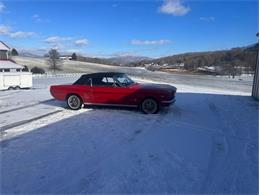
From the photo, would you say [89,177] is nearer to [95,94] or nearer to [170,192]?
[170,192]

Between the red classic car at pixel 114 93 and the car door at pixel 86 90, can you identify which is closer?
the red classic car at pixel 114 93

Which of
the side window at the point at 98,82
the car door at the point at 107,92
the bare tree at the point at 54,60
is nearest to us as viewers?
the car door at the point at 107,92

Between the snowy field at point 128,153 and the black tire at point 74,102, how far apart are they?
3.33 ft

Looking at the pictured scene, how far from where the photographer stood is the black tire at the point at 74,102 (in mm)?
9953

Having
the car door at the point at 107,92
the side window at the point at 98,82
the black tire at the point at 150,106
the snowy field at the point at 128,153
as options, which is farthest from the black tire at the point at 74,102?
the black tire at the point at 150,106

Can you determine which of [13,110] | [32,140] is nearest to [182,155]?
[32,140]

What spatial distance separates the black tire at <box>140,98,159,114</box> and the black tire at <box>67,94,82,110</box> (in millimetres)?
2313

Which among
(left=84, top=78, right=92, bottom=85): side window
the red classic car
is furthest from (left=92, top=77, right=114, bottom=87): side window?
(left=84, top=78, right=92, bottom=85): side window

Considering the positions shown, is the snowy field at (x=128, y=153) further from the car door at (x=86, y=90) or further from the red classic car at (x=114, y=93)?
the car door at (x=86, y=90)

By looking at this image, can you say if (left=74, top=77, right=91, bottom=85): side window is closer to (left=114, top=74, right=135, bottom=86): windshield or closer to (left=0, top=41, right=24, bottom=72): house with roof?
(left=114, top=74, right=135, bottom=86): windshield

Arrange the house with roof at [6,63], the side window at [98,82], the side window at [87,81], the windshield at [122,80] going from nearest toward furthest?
1. the windshield at [122,80]
2. the side window at [98,82]
3. the side window at [87,81]
4. the house with roof at [6,63]

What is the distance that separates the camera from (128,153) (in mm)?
5199

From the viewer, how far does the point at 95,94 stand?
32.2 feet

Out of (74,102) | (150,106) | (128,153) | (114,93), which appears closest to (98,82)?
(114,93)
